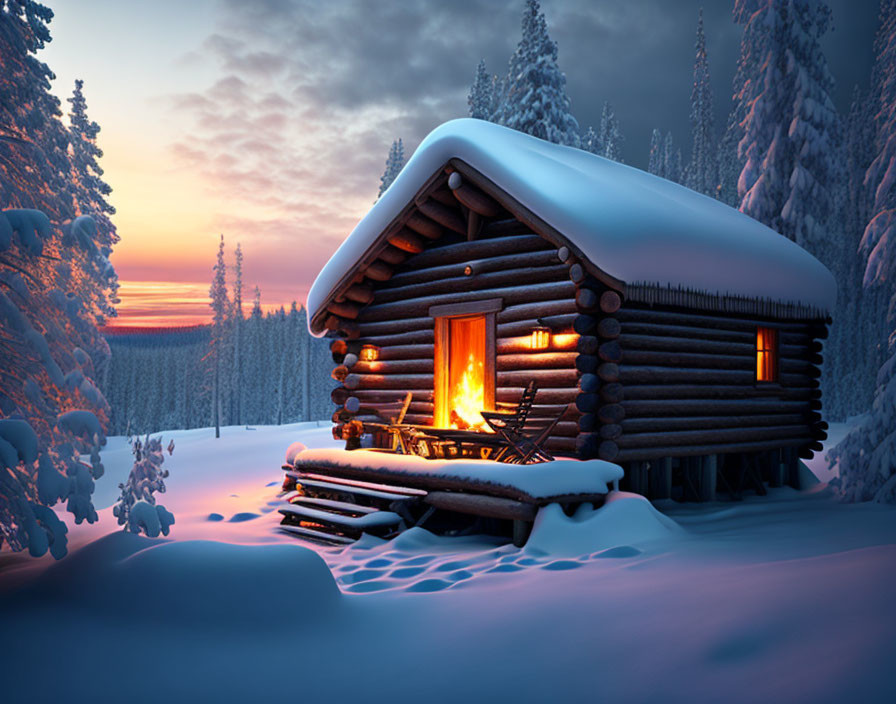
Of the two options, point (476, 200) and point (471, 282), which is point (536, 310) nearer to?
point (471, 282)

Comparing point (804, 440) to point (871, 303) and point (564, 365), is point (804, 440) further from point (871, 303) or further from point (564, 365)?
point (871, 303)

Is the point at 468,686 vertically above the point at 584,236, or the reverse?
the point at 584,236

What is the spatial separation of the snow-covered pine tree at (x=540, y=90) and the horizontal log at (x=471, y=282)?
14.6 metres

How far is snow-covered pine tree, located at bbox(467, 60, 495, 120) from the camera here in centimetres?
3225

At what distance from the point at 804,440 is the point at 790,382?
4.28 feet

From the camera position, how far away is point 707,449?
1141 cm

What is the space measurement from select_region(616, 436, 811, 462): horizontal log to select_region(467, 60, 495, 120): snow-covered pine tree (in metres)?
23.1

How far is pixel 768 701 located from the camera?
10.6 feet

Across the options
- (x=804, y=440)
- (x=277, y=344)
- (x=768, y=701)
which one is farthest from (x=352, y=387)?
(x=277, y=344)

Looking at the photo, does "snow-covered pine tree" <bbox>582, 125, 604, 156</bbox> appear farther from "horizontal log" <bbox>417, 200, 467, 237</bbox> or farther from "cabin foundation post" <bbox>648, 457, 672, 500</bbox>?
"cabin foundation post" <bbox>648, 457, 672, 500</bbox>

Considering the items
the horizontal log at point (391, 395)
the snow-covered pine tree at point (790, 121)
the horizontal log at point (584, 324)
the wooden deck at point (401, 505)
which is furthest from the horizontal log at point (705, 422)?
the snow-covered pine tree at point (790, 121)

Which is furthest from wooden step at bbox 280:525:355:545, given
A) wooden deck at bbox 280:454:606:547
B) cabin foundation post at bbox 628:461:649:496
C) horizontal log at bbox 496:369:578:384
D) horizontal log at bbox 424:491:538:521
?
cabin foundation post at bbox 628:461:649:496

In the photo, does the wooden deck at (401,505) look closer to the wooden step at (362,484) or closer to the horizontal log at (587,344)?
the wooden step at (362,484)

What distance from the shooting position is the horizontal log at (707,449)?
1004 centimetres
